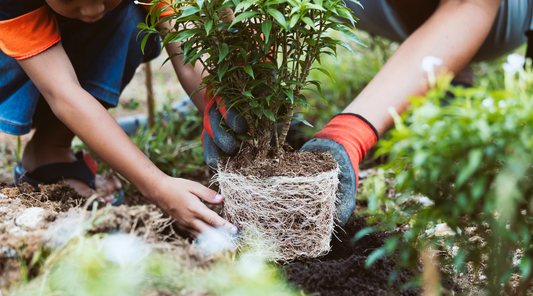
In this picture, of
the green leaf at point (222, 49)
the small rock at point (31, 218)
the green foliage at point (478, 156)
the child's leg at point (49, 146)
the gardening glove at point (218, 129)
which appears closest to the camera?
the green foliage at point (478, 156)

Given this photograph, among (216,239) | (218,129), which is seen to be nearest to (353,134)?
(218,129)

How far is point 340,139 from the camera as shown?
4.91 feet

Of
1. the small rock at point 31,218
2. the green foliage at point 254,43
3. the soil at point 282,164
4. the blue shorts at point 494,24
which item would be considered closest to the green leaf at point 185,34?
the green foliage at point 254,43

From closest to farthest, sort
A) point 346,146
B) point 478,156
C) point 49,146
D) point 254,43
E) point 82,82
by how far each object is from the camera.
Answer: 1. point 478,156
2. point 254,43
3. point 346,146
4. point 82,82
5. point 49,146

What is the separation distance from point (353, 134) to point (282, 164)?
1.54 feet

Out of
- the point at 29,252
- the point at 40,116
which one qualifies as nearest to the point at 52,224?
the point at 29,252

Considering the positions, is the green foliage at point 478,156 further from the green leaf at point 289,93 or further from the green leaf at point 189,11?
the green leaf at point 189,11

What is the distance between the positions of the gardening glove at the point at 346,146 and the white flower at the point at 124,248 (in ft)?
2.46

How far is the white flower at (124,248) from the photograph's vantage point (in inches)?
36.8

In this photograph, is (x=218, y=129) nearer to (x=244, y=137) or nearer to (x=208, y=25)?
(x=244, y=137)

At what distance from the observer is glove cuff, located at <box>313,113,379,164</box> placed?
149 centimetres

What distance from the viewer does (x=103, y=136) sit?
1345 mm

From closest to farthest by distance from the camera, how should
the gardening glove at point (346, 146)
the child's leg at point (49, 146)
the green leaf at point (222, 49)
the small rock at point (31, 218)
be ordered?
1. the green leaf at point (222, 49)
2. the small rock at point (31, 218)
3. the gardening glove at point (346, 146)
4. the child's leg at point (49, 146)

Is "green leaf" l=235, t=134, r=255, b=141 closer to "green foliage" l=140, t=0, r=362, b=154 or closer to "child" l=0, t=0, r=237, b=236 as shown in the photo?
"green foliage" l=140, t=0, r=362, b=154
